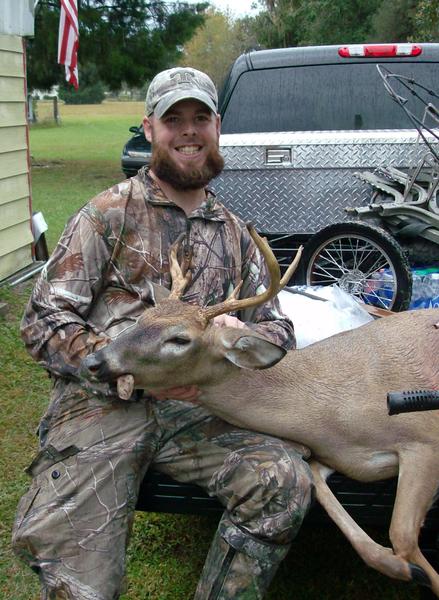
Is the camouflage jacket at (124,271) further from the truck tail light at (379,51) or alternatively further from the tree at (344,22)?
the tree at (344,22)

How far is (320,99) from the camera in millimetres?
6023

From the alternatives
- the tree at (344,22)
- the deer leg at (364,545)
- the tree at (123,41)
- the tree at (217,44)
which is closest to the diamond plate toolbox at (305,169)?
the deer leg at (364,545)

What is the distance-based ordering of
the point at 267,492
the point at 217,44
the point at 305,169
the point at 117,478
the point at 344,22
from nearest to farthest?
the point at 267,492
the point at 117,478
the point at 305,169
the point at 344,22
the point at 217,44

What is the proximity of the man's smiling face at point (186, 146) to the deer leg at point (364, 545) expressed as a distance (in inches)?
55.2

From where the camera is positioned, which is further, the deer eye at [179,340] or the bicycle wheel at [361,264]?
the bicycle wheel at [361,264]

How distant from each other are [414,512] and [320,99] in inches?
152

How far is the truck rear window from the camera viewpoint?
19.5ft

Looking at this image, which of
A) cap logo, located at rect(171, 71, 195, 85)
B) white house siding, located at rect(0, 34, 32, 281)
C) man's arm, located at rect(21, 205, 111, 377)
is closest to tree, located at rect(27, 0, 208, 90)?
white house siding, located at rect(0, 34, 32, 281)

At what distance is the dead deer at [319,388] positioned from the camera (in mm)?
2877

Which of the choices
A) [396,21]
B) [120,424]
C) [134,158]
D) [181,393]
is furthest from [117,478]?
[396,21]

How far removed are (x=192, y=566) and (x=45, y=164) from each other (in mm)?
20829

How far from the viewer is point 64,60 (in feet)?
33.9

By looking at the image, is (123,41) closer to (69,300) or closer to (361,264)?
(361,264)

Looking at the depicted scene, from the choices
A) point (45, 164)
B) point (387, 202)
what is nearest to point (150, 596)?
point (387, 202)
